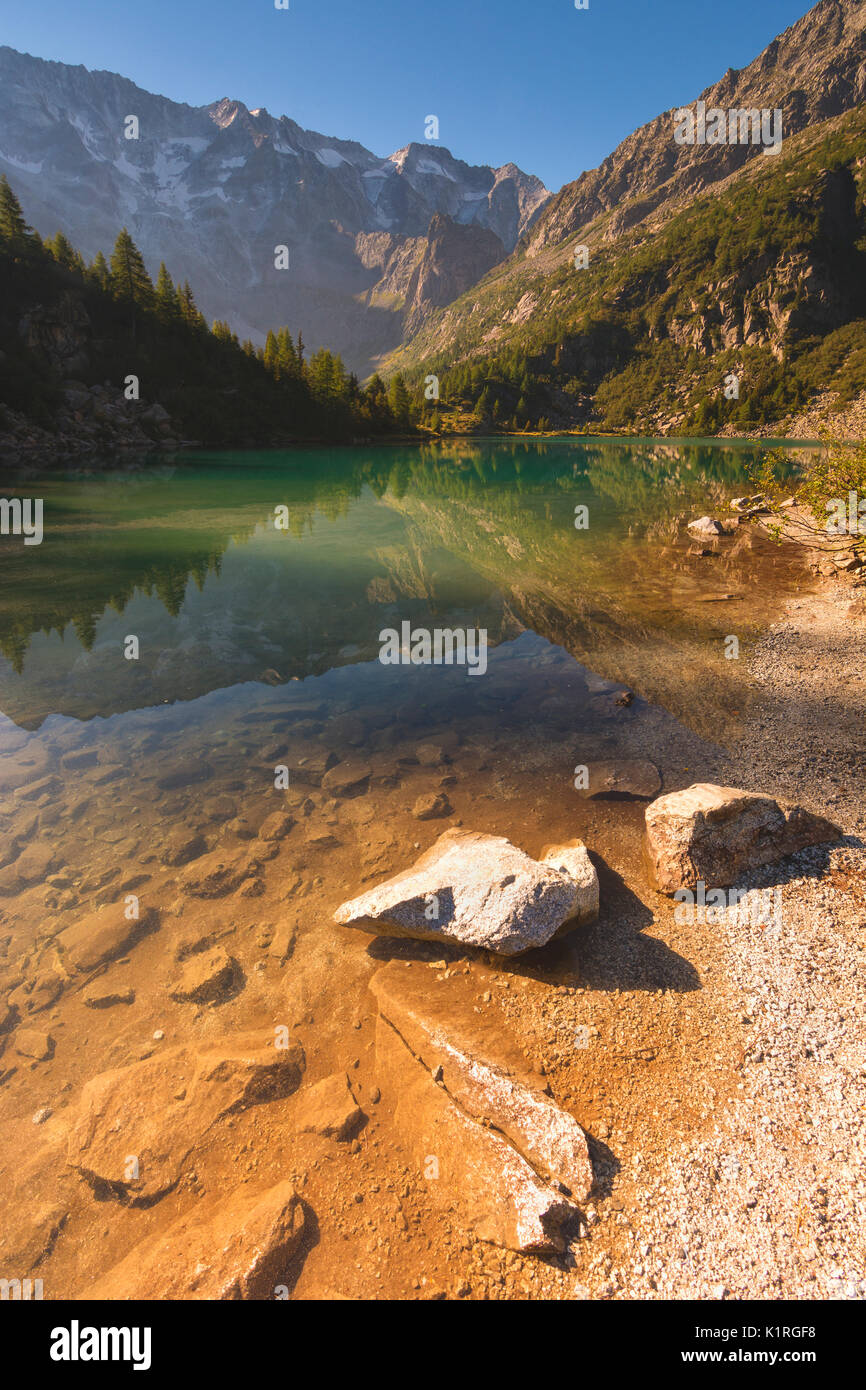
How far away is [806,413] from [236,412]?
173 m

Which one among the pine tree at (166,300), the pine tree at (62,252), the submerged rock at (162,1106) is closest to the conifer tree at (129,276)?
the pine tree at (166,300)

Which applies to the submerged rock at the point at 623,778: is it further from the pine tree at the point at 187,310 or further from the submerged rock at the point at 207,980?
the pine tree at the point at 187,310

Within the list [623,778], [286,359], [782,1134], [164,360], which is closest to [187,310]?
[164,360]

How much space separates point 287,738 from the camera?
41.0 feet

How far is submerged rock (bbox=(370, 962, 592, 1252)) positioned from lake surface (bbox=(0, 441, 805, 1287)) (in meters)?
0.73

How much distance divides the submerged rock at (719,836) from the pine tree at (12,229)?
5025 inches

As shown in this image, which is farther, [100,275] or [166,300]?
[166,300]

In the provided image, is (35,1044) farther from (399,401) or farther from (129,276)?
(399,401)

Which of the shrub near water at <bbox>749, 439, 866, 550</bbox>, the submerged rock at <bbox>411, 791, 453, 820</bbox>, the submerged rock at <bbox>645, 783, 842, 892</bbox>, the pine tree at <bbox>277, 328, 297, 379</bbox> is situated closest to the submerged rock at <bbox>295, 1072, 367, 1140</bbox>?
the submerged rock at <bbox>411, 791, 453, 820</bbox>

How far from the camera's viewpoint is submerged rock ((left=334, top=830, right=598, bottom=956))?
6.46 metres

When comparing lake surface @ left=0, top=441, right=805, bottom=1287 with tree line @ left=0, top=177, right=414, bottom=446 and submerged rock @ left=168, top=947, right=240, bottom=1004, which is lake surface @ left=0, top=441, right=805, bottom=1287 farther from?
tree line @ left=0, top=177, right=414, bottom=446

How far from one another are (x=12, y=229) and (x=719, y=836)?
13134cm

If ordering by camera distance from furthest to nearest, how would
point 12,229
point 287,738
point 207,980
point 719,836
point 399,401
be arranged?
point 399,401 → point 12,229 → point 287,738 → point 719,836 → point 207,980

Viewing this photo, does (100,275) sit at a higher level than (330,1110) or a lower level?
higher
